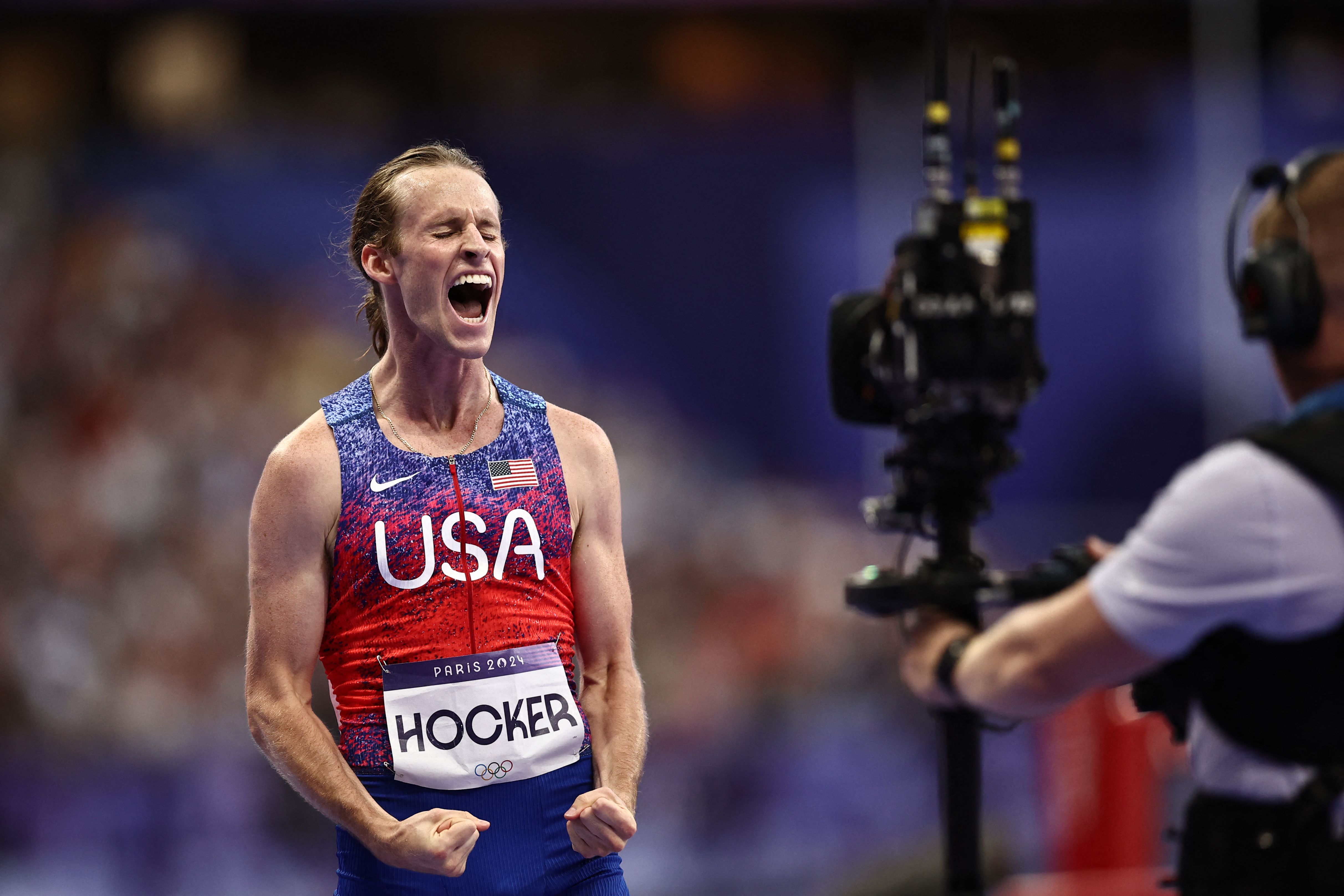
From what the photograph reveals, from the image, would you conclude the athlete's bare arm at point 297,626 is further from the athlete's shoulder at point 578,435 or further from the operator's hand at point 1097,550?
the operator's hand at point 1097,550

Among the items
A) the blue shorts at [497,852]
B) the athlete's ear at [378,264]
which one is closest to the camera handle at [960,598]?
the blue shorts at [497,852]

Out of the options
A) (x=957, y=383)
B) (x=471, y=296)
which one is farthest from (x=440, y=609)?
(x=957, y=383)

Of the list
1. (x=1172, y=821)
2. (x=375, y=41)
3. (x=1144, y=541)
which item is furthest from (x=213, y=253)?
(x=1144, y=541)

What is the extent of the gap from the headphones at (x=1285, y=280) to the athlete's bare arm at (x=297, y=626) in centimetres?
156

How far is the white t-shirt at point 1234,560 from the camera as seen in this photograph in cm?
189

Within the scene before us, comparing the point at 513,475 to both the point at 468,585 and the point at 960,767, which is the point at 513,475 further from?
the point at 960,767

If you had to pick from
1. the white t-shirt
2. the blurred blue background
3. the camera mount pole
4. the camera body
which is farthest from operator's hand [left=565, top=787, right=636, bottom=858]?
the blurred blue background

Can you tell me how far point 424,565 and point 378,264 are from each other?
632 millimetres

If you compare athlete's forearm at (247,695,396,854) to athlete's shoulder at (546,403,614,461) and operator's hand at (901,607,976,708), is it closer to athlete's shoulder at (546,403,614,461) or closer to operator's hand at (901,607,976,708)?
athlete's shoulder at (546,403,614,461)

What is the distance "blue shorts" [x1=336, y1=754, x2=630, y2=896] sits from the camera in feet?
8.39

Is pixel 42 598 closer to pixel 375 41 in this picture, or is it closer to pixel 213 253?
pixel 213 253

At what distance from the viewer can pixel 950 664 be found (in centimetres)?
222

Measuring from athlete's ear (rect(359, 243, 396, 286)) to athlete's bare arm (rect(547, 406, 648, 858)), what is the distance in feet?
1.41

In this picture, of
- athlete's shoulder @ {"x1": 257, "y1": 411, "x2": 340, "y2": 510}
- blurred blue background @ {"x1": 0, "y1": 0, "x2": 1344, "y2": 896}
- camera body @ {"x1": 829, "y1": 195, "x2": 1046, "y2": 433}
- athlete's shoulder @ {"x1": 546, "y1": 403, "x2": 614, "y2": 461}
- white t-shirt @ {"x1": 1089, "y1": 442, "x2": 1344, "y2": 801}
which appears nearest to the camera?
white t-shirt @ {"x1": 1089, "y1": 442, "x2": 1344, "y2": 801}
